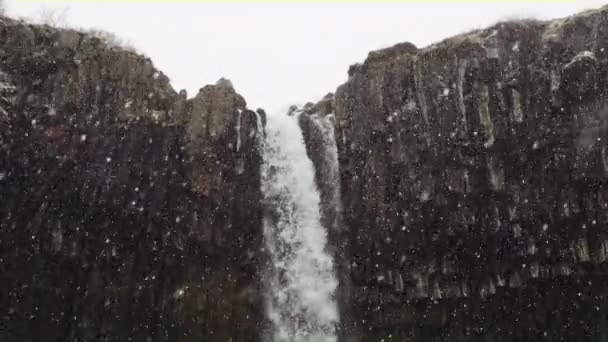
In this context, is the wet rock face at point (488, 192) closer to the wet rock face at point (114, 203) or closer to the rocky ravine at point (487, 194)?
the rocky ravine at point (487, 194)

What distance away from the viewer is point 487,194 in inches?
634

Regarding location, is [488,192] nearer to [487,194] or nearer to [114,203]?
[487,194]

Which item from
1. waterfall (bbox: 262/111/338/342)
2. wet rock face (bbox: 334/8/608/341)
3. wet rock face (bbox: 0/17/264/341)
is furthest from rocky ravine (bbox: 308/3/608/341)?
wet rock face (bbox: 0/17/264/341)

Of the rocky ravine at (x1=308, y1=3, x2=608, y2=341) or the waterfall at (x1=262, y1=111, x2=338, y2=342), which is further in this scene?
the waterfall at (x1=262, y1=111, x2=338, y2=342)

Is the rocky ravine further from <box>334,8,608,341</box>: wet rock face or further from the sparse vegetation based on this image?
the sparse vegetation

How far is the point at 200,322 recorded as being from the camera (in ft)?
52.7

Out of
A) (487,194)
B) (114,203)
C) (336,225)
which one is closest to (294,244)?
(336,225)

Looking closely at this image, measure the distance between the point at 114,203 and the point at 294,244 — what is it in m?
5.64

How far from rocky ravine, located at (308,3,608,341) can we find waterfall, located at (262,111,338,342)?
0.73 metres

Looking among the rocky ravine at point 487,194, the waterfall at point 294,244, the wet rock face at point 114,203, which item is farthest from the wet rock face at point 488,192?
the wet rock face at point 114,203

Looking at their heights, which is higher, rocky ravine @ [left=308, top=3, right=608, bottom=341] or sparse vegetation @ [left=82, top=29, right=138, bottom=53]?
sparse vegetation @ [left=82, top=29, right=138, bottom=53]

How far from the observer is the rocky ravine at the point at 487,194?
15.5m

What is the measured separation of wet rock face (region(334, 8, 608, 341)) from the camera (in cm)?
1549

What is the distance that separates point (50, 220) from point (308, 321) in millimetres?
8134
